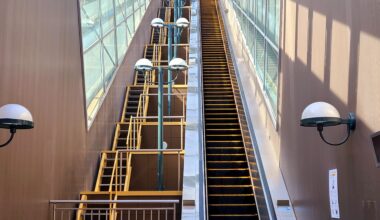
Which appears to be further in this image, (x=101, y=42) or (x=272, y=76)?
(x=101, y=42)

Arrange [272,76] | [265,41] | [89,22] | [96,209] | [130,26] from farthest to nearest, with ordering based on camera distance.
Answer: [130,26]
[265,41]
[89,22]
[272,76]
[96,209]

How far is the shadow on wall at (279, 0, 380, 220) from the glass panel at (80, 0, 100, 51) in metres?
4.46

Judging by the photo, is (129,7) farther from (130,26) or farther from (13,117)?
(13,117)

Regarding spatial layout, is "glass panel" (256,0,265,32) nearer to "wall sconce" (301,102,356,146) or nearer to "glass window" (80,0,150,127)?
"glass window" (80,0,150,127)

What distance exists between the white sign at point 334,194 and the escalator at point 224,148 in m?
3.64

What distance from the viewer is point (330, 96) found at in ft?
22.8

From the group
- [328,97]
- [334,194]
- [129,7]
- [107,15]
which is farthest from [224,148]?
[129,7]

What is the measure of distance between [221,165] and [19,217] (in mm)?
5433

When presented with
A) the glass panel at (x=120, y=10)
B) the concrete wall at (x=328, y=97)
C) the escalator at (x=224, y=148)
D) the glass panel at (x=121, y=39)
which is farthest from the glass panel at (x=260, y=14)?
the glass panel at (x=120, y=10)

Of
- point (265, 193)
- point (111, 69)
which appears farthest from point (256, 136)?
point (111, 69)

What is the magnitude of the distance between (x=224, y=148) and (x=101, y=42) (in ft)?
14.2

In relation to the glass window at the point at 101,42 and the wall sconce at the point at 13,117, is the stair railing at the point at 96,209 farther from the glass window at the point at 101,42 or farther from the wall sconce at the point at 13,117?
the wall sconce at the point at 13,117

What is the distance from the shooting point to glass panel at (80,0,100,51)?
12.7m

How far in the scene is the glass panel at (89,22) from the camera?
500 inches
